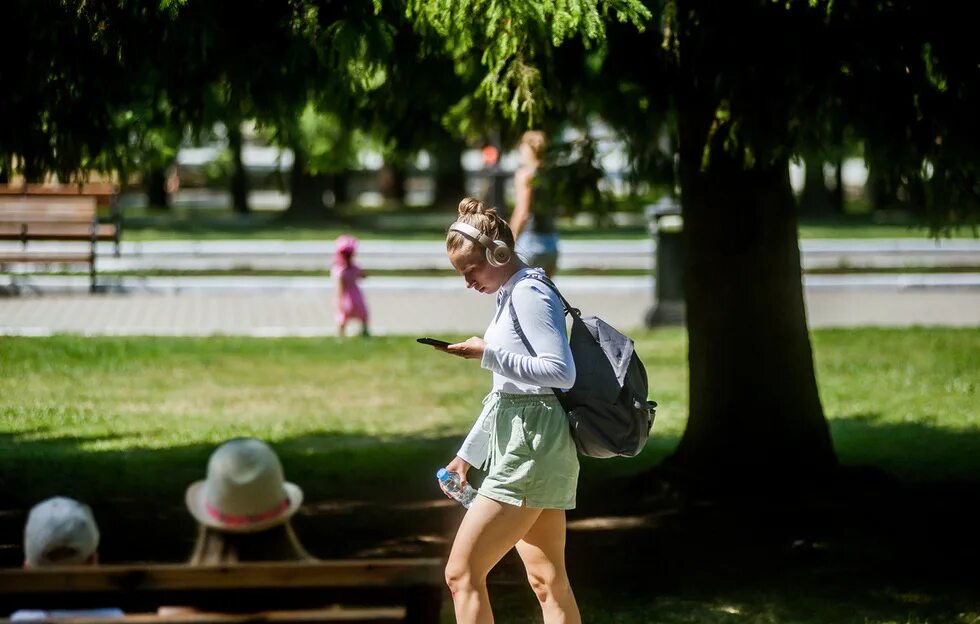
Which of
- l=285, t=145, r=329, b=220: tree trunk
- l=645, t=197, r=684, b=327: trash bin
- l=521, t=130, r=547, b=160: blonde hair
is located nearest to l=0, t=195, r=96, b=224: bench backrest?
l=645, t=197, r=684, b=327: trash bin

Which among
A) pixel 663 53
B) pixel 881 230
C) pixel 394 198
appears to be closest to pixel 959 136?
pixel 663 53

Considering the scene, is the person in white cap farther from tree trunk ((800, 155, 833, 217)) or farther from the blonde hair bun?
tree trunk ((800, 155, 833, 217))

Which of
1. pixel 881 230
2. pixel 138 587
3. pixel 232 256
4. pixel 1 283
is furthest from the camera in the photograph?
pixel 881 230

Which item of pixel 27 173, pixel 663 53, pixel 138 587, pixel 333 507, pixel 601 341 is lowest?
pixel 333 507

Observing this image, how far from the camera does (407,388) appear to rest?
12.6 meters

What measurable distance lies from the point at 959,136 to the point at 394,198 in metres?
44.4

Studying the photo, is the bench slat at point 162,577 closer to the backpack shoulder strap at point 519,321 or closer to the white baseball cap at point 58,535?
the white baseball cap at point 58,535

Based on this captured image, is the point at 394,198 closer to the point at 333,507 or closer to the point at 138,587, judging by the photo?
the point at 333,507

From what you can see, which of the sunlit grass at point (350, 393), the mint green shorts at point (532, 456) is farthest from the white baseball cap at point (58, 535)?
the sunlit grass at point (350, 393)

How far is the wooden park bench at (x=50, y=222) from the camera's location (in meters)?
19.0

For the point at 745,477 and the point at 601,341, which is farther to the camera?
the point at 745,477

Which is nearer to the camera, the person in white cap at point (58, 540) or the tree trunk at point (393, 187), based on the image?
the person in white cap at point (58, 540)

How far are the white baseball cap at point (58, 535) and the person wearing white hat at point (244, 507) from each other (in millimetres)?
266

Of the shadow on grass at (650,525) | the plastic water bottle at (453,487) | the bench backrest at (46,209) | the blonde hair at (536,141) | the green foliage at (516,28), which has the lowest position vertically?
the shadow on grass at (650,525)
